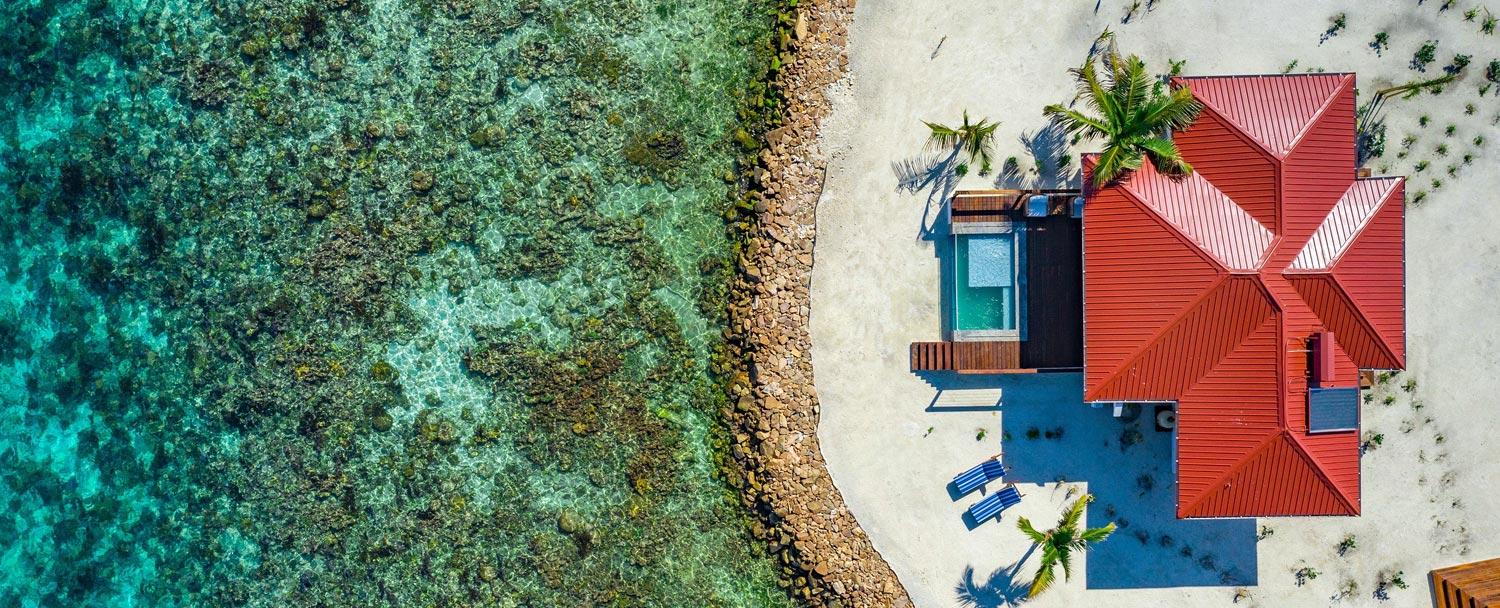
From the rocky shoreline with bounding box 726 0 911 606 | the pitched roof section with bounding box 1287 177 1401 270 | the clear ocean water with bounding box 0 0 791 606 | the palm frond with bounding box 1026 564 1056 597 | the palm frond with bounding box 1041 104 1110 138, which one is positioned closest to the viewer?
the pitched roof section with bounding box 1287 177 1401 270

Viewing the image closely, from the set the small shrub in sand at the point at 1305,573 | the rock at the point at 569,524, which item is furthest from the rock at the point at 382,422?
the small shrub in sand at the point at 1305,573

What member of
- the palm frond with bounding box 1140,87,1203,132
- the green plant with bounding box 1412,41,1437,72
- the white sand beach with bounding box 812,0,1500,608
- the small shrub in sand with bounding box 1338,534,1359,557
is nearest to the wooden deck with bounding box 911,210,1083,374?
the white sand beach with bounding box 812,0,1500,608

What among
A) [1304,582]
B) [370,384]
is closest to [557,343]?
[370,384]

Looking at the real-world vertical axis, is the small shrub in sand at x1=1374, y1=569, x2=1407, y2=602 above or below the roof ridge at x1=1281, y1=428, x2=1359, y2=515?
below

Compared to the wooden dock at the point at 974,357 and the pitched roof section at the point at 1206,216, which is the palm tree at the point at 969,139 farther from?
the wooden dock at the point at 974,357

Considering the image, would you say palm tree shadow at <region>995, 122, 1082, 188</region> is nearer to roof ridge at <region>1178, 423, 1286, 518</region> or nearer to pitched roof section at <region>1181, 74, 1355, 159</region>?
pitched roof section at <region>1181, 74, 1355, 159</region>

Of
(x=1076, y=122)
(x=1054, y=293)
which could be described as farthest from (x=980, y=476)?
(x=1076, y=122)

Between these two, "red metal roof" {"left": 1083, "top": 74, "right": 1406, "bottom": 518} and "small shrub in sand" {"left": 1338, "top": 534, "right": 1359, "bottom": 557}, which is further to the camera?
"small shrub in sand" {"left": 1338, "top": 534, "right": 1359, "bottom": 557}

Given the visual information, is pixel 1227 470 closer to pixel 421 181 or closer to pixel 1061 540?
pixel 1061 540
